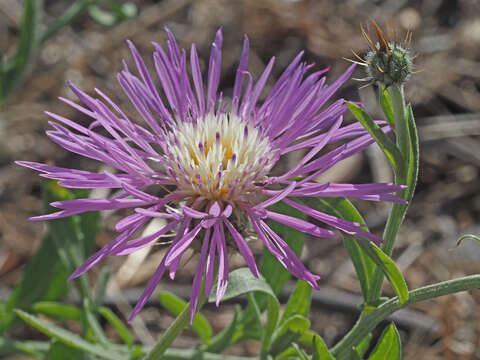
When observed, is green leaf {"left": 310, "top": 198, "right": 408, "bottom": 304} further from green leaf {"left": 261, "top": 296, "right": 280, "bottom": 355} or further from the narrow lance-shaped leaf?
the narrow lance-shaped leaf

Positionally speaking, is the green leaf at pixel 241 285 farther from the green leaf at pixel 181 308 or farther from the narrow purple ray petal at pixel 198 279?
the green leaf at pixel 181 308

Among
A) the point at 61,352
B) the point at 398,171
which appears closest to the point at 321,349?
the point at 398,171

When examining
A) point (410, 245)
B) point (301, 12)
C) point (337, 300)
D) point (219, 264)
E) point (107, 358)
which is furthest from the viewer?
point (301, 12)

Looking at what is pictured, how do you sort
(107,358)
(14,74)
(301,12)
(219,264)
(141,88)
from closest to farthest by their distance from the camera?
(219,264)
(141,88)
(107,358)
(14,74)
(301,12)

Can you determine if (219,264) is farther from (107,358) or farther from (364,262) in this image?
(107,358)

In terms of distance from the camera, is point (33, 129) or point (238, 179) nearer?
point (238, 179)

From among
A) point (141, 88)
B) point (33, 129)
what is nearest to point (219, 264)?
point (141, 88)
